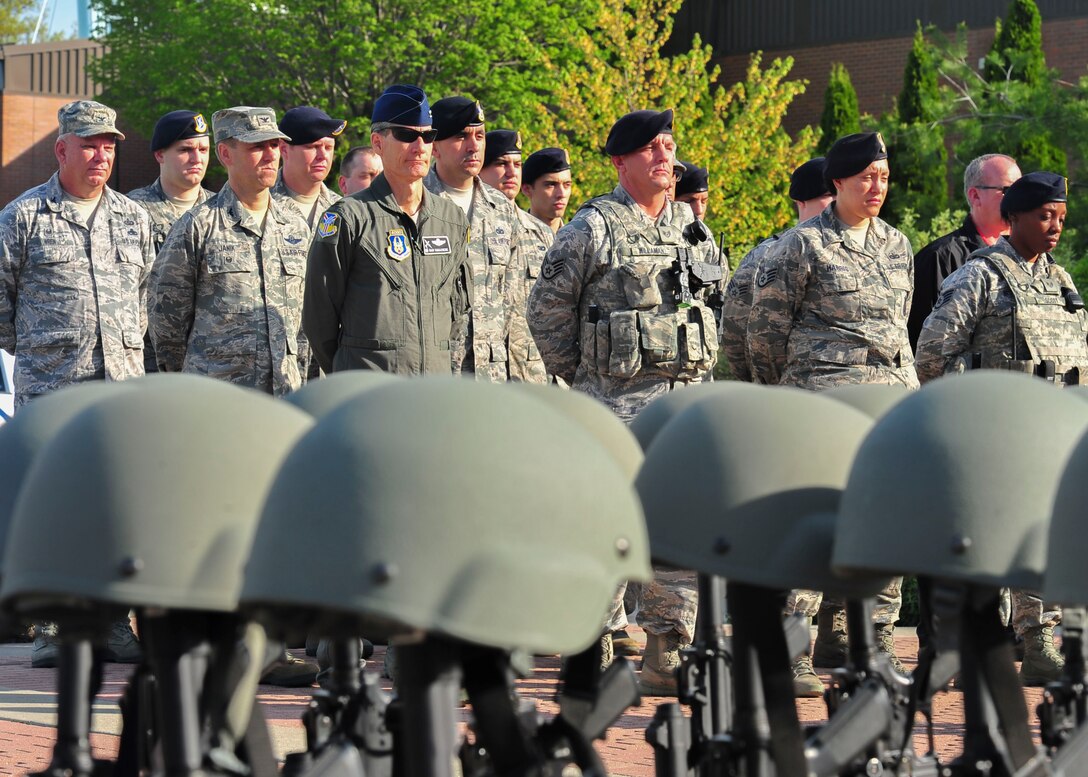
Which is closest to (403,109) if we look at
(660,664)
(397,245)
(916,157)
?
(397,245)

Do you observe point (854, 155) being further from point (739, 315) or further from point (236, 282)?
point (236, 282)

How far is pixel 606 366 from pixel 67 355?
2.51m

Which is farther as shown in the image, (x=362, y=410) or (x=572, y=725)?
(x=572, y=725)

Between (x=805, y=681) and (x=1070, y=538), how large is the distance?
422 cm

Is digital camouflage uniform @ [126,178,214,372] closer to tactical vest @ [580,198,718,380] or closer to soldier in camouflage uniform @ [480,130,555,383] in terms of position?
soldier in camouflage uniform @ [480,130,555,383]

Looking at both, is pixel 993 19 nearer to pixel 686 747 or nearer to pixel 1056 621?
pixel 1056 621

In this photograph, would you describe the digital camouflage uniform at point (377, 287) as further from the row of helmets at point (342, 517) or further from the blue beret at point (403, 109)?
the row of helmets at point (342, 517)

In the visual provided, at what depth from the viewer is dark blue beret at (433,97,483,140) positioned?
908cm

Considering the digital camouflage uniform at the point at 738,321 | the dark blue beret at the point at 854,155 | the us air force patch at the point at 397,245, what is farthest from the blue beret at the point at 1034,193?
the us air force patch at the point at 397,245

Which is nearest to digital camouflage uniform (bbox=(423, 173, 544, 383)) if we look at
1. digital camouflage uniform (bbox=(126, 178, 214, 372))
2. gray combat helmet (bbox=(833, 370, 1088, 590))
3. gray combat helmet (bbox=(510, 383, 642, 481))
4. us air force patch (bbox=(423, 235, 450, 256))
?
us air force patch (bbox=(423, 235, 450, 256))

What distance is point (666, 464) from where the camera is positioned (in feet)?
12.6

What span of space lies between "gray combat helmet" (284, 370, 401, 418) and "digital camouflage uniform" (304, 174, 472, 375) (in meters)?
3.15

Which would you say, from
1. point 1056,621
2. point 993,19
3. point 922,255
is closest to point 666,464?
point 1056,621

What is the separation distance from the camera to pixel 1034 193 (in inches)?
344
